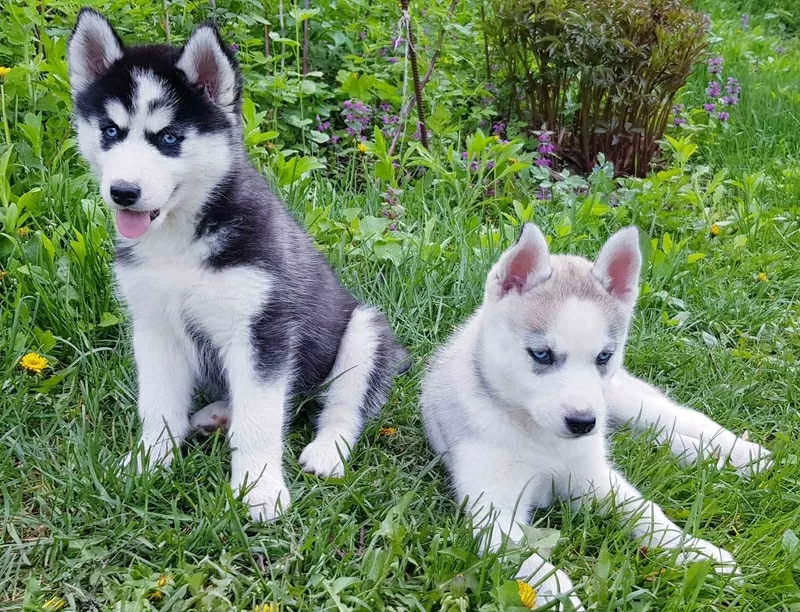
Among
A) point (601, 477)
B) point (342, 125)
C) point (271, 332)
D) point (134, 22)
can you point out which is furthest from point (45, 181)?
point (601, 477)

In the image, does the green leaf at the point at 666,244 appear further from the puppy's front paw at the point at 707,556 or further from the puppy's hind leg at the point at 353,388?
the puppy's front paw at the point at 707,556

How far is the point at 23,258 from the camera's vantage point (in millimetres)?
3750

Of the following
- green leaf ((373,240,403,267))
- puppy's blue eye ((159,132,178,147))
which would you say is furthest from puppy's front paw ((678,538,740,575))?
puppy's blue eye ((159,132,178,147))

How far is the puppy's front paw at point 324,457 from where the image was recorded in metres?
3.01

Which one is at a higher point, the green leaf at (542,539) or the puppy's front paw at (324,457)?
the green leaf at (542,539)

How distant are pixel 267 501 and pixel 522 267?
1.26 metres

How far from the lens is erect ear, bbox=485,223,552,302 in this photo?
8.84ft

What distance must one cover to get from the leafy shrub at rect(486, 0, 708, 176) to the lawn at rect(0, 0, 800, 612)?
32 centimetres

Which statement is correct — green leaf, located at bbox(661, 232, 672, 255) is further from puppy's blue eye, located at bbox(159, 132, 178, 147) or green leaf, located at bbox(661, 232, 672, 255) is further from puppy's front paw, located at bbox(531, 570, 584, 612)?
puppy's blue eye, located at bbox(159, 132, 178, 147)

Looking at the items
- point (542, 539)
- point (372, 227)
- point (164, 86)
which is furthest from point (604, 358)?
point (372, 227)

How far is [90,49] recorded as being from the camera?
9.75 ft

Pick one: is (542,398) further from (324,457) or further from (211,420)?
(211,420)

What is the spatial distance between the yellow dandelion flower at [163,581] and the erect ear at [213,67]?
5.73ft

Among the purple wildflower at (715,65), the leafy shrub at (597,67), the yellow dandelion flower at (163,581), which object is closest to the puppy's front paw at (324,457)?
the yellow dandelion flower at (163,581)
